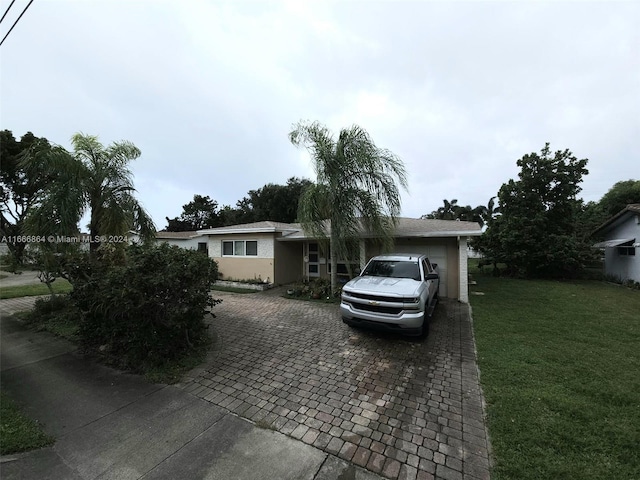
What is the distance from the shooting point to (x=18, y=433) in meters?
2.95

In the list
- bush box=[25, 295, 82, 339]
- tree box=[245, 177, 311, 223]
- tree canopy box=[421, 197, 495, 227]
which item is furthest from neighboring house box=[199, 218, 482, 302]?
tree canopy box=[421, 197, 495, 227]

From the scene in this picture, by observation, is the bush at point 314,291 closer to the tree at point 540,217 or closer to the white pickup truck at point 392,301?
the white pickup truck at point 392,301

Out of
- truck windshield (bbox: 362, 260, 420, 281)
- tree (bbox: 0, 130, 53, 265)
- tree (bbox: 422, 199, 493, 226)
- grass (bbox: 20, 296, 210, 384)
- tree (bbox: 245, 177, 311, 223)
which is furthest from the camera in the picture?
tree (bbox: 422, 199, 493, 226)

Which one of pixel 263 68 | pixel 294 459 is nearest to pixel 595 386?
pixel 294 459

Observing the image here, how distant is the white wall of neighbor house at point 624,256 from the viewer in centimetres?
1305

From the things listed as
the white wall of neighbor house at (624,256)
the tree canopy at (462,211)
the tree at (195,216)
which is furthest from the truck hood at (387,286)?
the tree at (195,216)

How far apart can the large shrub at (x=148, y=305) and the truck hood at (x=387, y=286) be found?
10.1ft

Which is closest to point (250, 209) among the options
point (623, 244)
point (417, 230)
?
point (417, 230)

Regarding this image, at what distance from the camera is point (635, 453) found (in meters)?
2.60

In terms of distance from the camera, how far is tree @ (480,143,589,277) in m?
15.3

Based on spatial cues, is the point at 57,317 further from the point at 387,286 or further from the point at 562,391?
the point at 562,391

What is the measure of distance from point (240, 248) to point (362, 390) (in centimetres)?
1075

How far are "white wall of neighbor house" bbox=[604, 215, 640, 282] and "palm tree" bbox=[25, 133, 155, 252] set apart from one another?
2086 centimetres

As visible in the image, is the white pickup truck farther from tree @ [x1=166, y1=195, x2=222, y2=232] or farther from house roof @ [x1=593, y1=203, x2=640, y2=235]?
tree @ [x1=166, y1=195, x2=222, y2=232]
